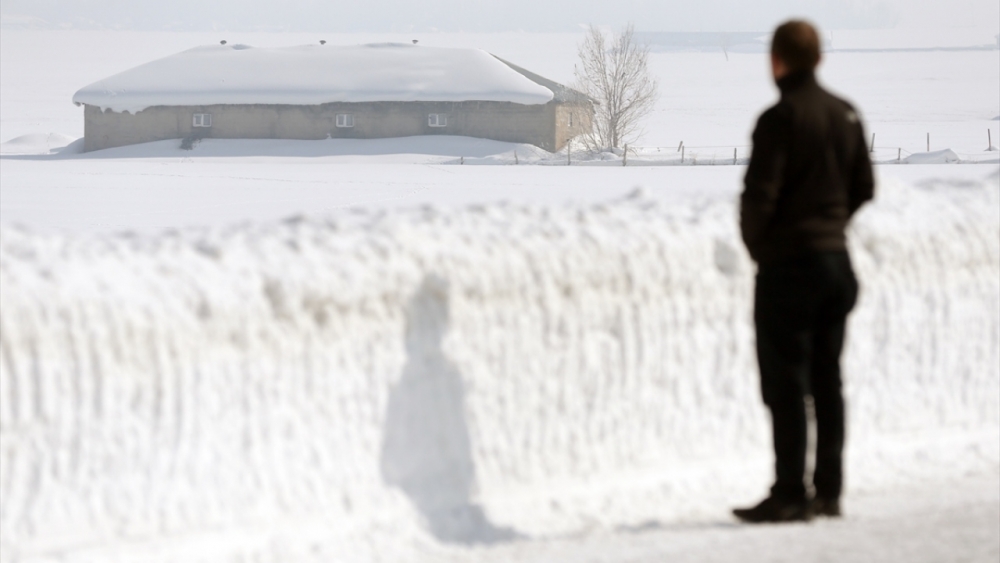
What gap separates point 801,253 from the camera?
4.61m

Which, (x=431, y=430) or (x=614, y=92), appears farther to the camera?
(x=614, y=92)

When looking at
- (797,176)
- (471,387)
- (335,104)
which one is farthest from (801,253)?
(335,104)

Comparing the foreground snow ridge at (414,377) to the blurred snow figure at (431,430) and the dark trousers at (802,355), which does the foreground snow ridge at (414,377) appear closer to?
the blurred snow figure at (431,430)

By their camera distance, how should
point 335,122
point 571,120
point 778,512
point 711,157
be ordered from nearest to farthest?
point 778,512 → point 711,157 → point 335,122 → point 571,120

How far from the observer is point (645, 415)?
5.68 metres

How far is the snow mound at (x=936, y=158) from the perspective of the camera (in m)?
39.3

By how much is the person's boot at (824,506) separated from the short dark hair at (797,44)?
5.58 ft

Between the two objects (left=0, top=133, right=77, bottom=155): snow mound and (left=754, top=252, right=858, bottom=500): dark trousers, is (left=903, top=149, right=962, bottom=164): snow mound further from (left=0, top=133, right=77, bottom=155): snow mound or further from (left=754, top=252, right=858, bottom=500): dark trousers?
(left=0, top=133, right=77, bottom=155): snow mound

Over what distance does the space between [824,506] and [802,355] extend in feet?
2.09

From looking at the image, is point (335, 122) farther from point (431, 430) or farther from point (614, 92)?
point (431, 430)

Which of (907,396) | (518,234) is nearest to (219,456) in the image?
(518,234)

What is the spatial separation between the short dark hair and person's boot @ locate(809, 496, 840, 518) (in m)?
1.70

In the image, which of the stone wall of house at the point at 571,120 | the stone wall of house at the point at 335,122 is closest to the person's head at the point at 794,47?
the stone wall of house at the point at 335,122

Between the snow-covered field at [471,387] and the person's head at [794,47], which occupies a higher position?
the person's head at [794,47]
